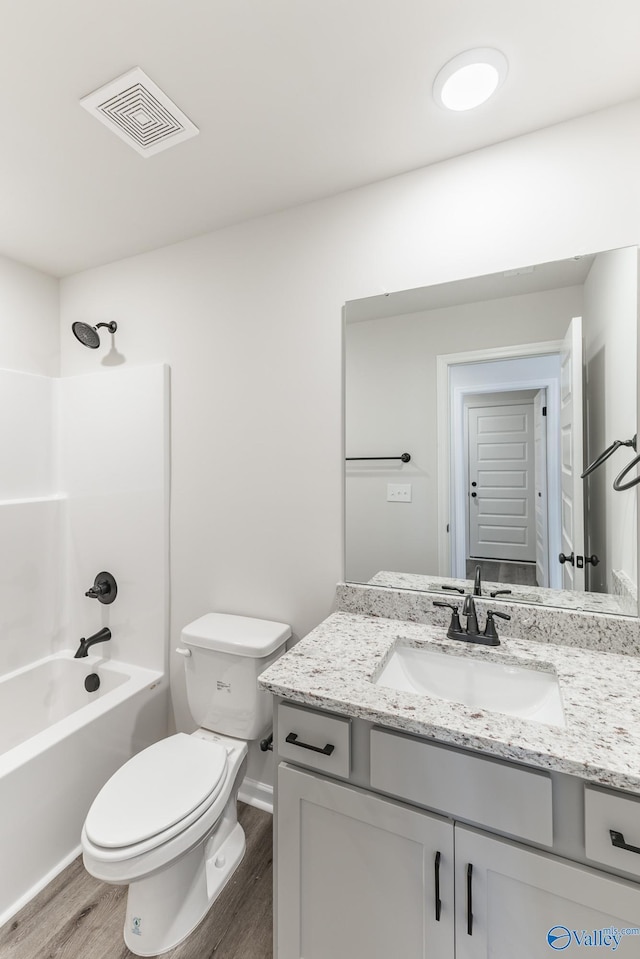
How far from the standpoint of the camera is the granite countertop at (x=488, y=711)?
803 millimetres

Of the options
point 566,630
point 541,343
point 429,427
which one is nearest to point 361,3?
point 541,343

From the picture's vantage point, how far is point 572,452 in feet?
4.33

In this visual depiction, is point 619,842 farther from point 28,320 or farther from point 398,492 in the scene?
point 28,320

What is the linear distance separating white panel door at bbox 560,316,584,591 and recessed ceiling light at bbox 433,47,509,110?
0.68 meters

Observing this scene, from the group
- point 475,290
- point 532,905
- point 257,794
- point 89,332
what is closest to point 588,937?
point 532,905

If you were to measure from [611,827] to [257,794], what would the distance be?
1505 mm

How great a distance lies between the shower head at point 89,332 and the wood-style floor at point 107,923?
2.06 m

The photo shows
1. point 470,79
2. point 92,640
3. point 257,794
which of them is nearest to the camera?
point 470,79

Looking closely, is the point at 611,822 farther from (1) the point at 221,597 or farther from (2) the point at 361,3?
(2) the point at 361,3

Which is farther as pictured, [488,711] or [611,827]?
[488,711]

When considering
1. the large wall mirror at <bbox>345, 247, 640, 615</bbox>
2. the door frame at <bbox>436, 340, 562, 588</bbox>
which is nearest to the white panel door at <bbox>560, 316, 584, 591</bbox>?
the large wall mirror at <bbox>345, 247, 640, 615</bbox>

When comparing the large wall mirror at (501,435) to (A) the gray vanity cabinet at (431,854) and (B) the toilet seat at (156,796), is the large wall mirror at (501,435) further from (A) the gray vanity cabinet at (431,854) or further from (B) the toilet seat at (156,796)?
(B) the toilet seat at (156,796)

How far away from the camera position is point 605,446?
1.29 metres

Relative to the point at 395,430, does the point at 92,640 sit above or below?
below
